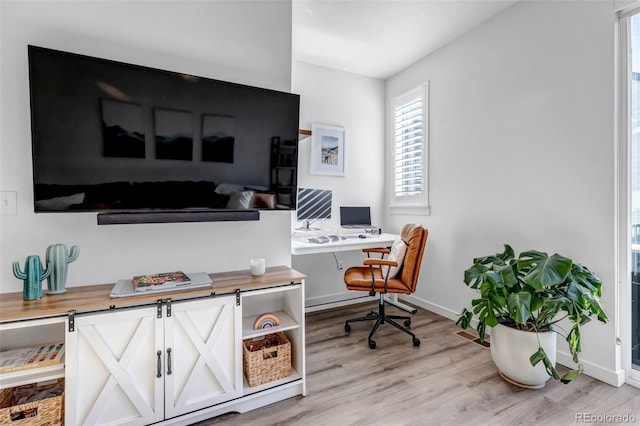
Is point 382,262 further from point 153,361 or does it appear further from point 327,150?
point 153,361

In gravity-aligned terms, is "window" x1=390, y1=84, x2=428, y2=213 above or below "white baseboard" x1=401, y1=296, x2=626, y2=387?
above

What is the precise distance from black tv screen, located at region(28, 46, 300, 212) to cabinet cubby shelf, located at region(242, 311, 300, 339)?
0.74 metres

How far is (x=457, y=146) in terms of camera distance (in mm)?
2967

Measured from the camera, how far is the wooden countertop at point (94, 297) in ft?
4.26

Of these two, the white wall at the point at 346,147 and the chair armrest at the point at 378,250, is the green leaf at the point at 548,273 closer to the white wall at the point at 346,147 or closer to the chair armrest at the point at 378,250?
the chair armrest at the point at 378,250

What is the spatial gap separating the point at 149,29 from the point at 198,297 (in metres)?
1.64

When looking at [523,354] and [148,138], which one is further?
[523,354]

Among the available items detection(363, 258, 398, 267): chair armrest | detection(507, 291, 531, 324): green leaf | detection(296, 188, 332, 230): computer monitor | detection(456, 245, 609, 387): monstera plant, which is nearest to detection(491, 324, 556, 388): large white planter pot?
detection(456, 245, 609, 387): monstera plant

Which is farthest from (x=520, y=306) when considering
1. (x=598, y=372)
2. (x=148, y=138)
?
(x=148, y=138)

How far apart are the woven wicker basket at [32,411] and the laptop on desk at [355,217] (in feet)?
8.95

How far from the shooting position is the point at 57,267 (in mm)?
1480

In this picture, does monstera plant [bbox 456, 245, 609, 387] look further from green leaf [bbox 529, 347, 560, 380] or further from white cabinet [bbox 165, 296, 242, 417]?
white cabinet [bbox 165, 296, 242, 417]

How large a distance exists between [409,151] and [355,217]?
102 centimetres

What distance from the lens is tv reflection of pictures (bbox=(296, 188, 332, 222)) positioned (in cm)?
333
